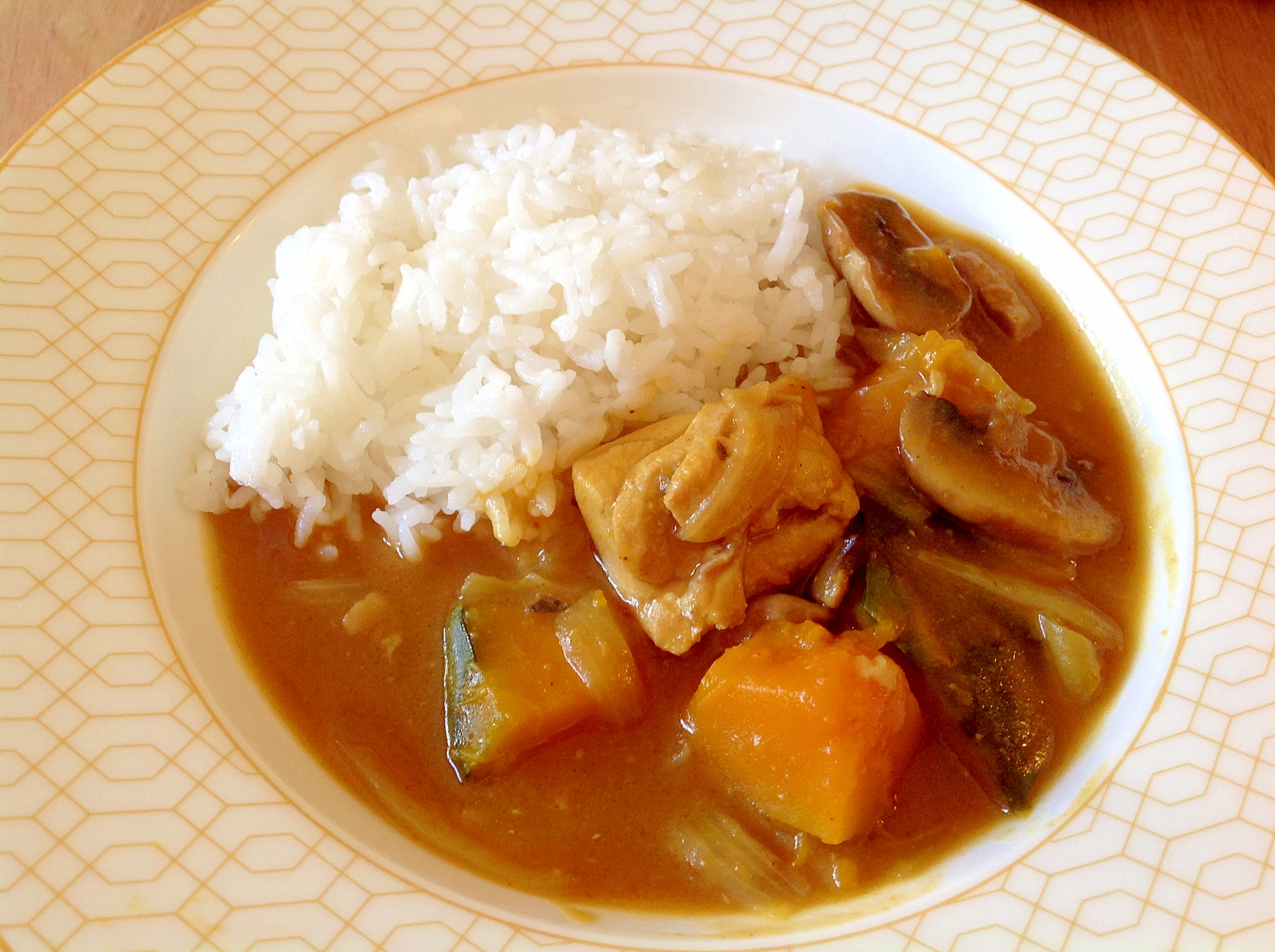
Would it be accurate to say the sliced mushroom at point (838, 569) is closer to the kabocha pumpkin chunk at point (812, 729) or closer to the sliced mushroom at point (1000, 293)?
the kabocha pumpkin chunk at point (812, 729)

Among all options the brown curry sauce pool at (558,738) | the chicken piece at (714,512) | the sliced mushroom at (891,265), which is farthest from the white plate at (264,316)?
the chicken piece at (714,512)

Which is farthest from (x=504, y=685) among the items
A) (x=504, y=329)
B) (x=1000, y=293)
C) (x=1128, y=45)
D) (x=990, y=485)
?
(x=1128, y=45)

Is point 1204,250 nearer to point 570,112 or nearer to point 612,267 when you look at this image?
point 612,267

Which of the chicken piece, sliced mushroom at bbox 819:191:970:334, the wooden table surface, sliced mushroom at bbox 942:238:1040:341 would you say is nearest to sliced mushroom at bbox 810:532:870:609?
the chicken piece

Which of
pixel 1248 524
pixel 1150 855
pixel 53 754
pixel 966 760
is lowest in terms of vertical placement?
pixel 53 754

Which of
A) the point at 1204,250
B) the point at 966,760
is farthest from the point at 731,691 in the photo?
the point at 1204,250

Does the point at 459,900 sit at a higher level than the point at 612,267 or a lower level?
lower
